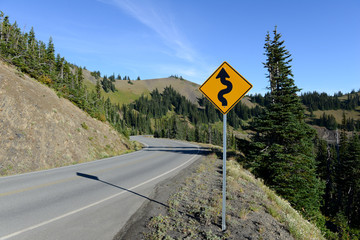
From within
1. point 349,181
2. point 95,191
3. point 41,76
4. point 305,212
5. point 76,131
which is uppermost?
point 41,76

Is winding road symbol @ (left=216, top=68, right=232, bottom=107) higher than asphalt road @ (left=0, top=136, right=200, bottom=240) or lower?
higher

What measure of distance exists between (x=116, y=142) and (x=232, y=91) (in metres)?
21.4

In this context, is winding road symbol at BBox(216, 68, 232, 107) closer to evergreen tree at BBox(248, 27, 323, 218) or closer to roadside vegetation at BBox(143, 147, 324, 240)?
roadside vegetation at BBox(143, 147, 324, 240)

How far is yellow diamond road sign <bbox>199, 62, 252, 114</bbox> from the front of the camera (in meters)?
4.38

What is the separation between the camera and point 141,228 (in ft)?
14.5

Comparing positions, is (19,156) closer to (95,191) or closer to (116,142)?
(95,191)

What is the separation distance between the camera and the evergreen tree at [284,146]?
15.5 metres

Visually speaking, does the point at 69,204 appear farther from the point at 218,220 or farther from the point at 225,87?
the point at 225,87

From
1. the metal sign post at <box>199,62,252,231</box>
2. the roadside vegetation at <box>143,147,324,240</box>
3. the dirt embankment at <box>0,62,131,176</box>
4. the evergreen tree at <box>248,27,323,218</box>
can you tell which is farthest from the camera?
the evergreen tree at <box>248,27,323,218</box>

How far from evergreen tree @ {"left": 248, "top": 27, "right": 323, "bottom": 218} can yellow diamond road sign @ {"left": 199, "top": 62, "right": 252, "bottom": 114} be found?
13.5 meters

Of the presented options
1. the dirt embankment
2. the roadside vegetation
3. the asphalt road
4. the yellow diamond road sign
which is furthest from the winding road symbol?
the dirt embankment

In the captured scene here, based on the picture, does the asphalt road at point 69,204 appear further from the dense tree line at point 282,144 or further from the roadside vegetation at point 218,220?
the dense tree line at point 282,144

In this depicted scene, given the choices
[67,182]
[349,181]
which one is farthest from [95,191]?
[349,181]

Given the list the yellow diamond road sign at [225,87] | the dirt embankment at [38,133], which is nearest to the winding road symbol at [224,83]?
the yellow diamond road sign at [225,87]
